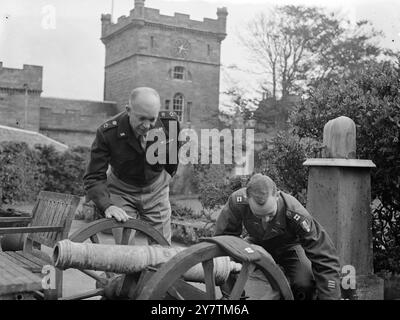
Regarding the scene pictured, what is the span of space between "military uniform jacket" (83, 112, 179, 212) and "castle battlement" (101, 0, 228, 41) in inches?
1446

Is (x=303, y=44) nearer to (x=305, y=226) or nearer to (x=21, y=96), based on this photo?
(x=21, y=96)

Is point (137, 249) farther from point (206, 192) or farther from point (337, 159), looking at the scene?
point (206, 192)

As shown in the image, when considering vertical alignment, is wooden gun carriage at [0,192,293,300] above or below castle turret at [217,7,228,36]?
below

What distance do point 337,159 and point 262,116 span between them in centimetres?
2617

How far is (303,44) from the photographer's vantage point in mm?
33156

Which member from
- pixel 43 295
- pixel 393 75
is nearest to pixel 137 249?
pixel 43 295

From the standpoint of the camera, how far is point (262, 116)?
30.8 m

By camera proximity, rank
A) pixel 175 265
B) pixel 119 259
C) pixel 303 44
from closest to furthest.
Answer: pixel 175 265
pixel 119 259
pixel 303 44

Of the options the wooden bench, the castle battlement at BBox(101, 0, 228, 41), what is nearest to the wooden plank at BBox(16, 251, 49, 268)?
the wooden bench

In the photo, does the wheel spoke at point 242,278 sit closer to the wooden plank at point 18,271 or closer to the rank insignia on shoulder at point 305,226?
the rank insignia on shoulder at point 305,226

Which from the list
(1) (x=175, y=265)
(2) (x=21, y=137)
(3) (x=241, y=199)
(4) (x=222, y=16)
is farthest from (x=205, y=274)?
(4) (x=222, y=16)

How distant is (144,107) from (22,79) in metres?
32.5

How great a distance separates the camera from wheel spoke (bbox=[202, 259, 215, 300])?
10.3 ft

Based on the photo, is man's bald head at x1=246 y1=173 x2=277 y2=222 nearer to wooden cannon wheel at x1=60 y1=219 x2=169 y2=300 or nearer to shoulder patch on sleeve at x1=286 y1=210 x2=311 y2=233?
shoulder patch on sleeve at x1=286 y1=210 x2=311 y2=233
